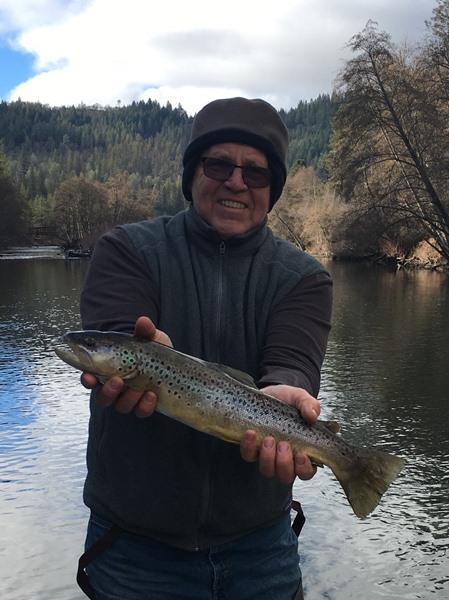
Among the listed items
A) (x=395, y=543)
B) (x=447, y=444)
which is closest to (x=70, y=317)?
(x=447, y=444)

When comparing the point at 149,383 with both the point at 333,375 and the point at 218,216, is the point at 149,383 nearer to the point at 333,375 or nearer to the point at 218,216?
the point at 218,216

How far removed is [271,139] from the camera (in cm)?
301

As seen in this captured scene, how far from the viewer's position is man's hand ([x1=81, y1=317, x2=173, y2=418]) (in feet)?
8.02

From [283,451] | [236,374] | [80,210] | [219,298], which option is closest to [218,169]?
[219,298]

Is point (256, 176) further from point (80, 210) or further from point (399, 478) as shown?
point (80, 210)

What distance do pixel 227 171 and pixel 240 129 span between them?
0.69 ft

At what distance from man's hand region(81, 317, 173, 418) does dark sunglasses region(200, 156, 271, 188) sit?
897 millimetres

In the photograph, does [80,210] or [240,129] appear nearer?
[240,129]

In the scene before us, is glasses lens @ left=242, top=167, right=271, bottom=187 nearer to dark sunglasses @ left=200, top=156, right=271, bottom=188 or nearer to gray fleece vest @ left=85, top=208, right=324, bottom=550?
dark sunglasses @ left=200, top=156, right=271, bottom=188

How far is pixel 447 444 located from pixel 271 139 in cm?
757

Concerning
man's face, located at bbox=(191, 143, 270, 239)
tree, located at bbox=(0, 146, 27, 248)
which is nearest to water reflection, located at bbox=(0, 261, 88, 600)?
man's face, located at bbox=(191, 143, 270, 239)

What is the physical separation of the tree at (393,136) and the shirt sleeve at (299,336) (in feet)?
89.6

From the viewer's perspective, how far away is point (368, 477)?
2.77 m

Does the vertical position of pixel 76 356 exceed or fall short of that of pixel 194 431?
it exceeds it
